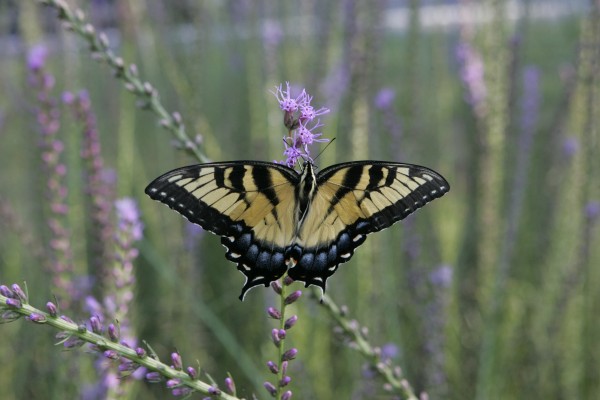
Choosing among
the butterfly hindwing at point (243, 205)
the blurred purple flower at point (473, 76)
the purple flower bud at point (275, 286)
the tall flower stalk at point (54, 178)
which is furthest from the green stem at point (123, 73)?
the blurred purple flower at point (473, 76)

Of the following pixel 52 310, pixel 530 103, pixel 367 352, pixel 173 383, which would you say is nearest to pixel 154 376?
pixel 173 383

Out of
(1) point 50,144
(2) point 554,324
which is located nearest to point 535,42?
(2) point 554,324

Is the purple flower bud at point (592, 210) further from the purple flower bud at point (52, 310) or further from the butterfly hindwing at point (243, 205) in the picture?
the purple flower bud at point (52, 310)

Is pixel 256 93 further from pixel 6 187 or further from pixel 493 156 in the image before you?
pixel 6 187

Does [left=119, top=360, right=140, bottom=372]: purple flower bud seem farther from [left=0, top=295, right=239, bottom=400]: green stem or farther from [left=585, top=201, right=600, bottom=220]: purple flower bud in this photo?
[left=585, top=201, right=600, bottom=220]: purple flower bud

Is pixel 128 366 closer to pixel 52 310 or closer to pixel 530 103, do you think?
pixel 52 310
